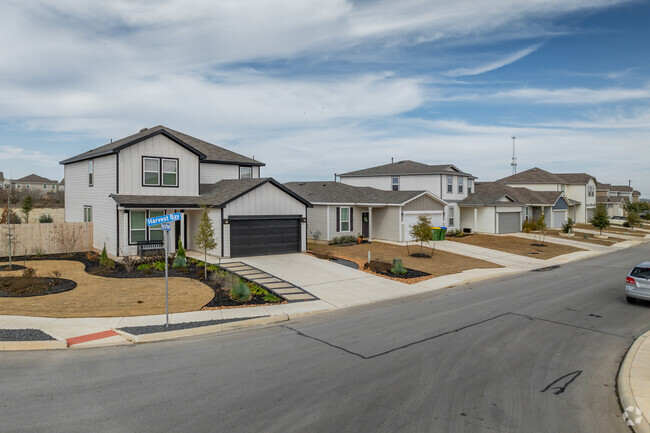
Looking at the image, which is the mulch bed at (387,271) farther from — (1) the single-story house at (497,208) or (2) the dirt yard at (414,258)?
(1) the single-story house at (497,208)

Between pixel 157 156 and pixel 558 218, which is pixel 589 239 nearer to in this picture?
pixel 558 218

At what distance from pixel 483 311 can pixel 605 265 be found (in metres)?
17.2

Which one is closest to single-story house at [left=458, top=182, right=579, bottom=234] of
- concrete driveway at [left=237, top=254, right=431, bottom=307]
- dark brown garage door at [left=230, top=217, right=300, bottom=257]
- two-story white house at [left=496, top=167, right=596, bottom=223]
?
two-story white house at [left=496, top=167, right=596, bottom=223]

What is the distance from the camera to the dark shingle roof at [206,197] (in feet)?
75.4

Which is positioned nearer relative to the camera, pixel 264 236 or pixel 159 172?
pixel 159 172

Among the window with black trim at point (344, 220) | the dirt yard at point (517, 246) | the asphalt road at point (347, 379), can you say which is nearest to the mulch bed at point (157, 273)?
the asphalt road at point (347, 379)

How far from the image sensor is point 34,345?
9969mm

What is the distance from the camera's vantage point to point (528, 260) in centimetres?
2847

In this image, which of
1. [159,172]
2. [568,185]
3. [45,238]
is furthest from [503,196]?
[45,238]

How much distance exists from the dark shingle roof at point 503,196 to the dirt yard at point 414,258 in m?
13.3

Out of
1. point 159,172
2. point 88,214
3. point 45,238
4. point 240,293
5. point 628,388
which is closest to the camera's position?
point 628,388

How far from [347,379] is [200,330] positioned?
5.05 m

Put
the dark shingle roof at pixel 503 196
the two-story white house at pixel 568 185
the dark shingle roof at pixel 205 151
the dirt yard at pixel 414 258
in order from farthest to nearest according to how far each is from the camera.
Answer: the two-story white house at pixel 568 185 → the dark shingle roof at pixel 503 196 → the dark shingle roof at pixel 205 151 → the dirt yard at pixel 414 258

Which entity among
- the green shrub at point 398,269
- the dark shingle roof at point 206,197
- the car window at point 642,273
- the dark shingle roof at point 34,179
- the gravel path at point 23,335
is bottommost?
the gravel path at point 23,335
